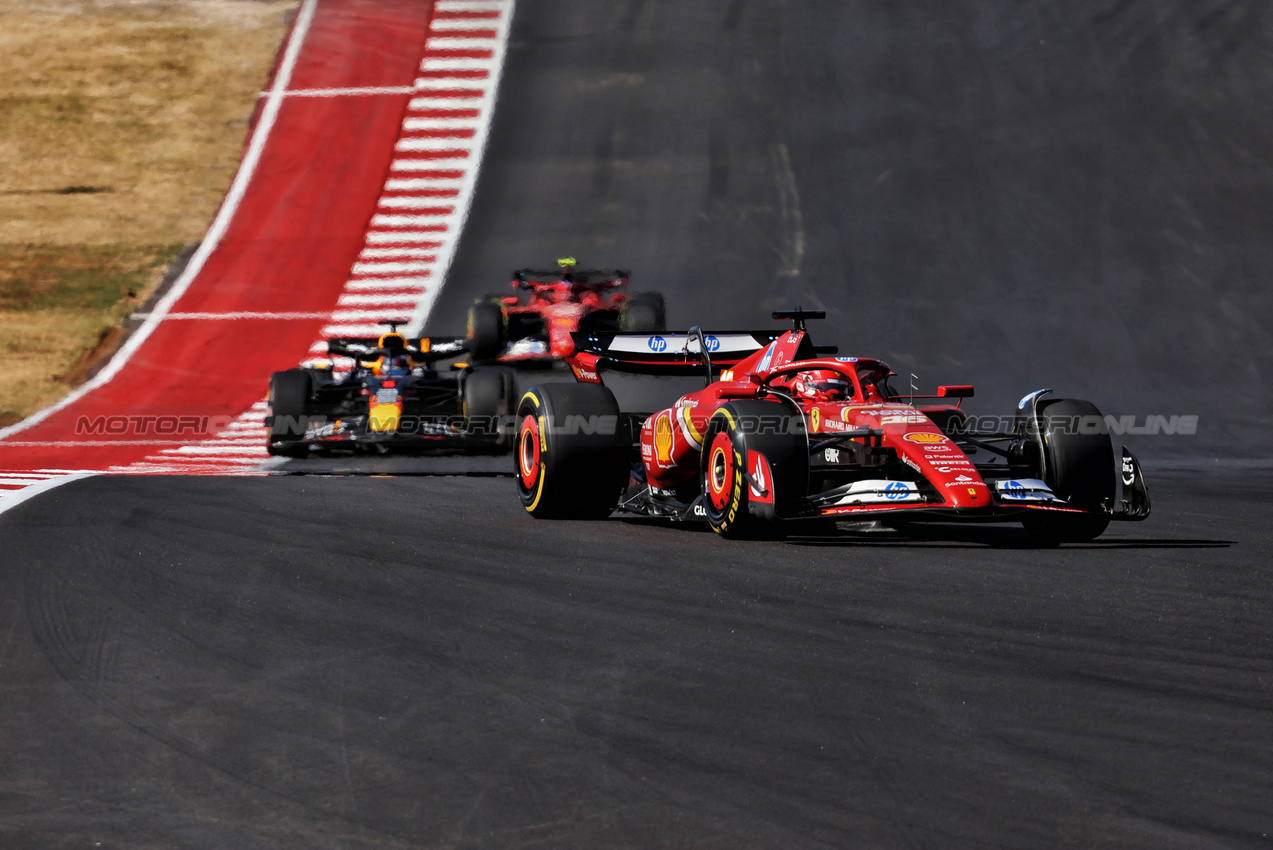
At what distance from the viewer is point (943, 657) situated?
5.50m

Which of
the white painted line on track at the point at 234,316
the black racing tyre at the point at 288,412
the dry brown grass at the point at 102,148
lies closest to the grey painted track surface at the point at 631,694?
the black racing tyre at the point at 288,412

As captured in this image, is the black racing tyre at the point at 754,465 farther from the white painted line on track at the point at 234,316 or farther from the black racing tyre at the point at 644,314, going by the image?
the white painted line on track at the point at 234,316

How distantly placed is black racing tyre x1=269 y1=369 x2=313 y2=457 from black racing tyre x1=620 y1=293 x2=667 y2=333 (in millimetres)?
4840

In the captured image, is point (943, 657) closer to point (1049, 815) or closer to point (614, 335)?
point (1049, 815)

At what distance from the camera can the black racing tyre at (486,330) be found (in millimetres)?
18422

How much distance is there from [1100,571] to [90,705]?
5058 mm

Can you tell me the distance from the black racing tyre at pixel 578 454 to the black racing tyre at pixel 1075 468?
283 centimetres

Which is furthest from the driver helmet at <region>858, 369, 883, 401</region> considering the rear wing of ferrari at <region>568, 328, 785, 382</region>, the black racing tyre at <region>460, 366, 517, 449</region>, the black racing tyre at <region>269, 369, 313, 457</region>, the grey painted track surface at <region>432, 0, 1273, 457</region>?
the black racing tyre at <region>269, 369, 313, 457</region>

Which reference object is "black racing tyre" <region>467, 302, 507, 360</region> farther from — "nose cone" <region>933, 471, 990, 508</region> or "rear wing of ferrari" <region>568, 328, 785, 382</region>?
"nose cone" <region>933, 471, 990, 508</region>

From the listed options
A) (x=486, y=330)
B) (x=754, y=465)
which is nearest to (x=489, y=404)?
(x=486, y=330)

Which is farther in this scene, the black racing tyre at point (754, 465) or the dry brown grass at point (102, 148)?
the dry brown grass at point (102, 148)

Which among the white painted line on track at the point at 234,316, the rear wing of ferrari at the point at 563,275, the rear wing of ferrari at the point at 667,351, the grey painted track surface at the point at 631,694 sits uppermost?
the rear wing of ferrari at the point at 563,275

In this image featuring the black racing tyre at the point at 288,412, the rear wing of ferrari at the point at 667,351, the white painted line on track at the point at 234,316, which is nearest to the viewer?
the rear wing of ferrari at the point at 667,351

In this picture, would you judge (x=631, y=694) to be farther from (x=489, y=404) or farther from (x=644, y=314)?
(x=644, y=314)
